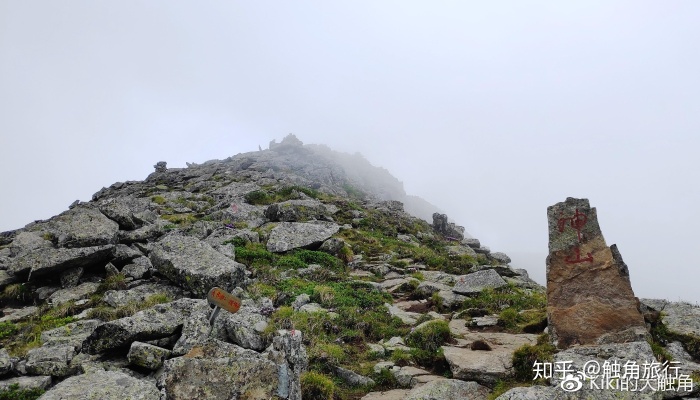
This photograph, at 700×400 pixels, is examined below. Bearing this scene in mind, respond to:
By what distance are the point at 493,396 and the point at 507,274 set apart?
630 inches

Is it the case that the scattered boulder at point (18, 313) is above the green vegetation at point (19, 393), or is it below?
above

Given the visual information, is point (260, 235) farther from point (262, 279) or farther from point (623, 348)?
point (623, 348)

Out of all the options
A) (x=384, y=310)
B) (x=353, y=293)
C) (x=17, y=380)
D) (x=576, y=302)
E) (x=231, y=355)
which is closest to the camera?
(x=231, y=355)

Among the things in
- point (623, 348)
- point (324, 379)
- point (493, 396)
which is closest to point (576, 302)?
point (623, 348)

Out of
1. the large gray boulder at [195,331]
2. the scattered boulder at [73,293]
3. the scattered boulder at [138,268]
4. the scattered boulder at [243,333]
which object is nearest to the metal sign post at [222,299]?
the scattered boulder at [243,333]

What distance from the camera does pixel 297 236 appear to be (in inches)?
931

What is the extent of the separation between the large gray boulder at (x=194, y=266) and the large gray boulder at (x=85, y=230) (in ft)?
12.8

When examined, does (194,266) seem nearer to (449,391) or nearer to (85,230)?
(85,230)

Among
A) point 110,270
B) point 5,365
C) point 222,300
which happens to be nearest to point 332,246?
point 110,270

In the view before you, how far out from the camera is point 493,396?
8609 millimetres

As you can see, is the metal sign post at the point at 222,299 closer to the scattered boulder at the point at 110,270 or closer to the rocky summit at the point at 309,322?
the rocky summit at the point at 309,322

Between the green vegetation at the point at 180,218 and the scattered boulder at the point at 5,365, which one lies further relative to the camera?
the green vegetation at the point at 180,218
